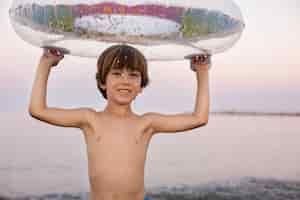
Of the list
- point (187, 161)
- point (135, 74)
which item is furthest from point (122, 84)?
point (187, 161)

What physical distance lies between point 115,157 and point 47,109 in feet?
0.57

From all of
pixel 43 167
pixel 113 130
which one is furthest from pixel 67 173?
pixel 113 130

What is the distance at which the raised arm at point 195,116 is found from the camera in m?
1.22

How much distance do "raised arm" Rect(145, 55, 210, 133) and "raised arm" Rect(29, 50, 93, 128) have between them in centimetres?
15

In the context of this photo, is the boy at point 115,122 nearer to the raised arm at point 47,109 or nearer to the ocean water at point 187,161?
the raised arm at point 47,109

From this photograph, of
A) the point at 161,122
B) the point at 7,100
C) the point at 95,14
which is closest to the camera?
the point at 95,14

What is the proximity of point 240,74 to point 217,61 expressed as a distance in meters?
0.10

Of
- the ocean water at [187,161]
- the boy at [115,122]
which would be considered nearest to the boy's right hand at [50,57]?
the boy at [115,122]

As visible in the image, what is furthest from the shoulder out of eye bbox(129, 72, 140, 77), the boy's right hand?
the boy's right hand

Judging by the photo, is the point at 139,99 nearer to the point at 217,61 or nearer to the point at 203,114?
the point at 217,61

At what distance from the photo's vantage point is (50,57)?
119cm

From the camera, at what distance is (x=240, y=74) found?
207cm

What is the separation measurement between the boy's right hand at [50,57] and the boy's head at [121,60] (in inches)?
3.6

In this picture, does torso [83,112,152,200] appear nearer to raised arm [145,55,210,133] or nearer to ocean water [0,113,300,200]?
raised arm [145,55,210,133]
